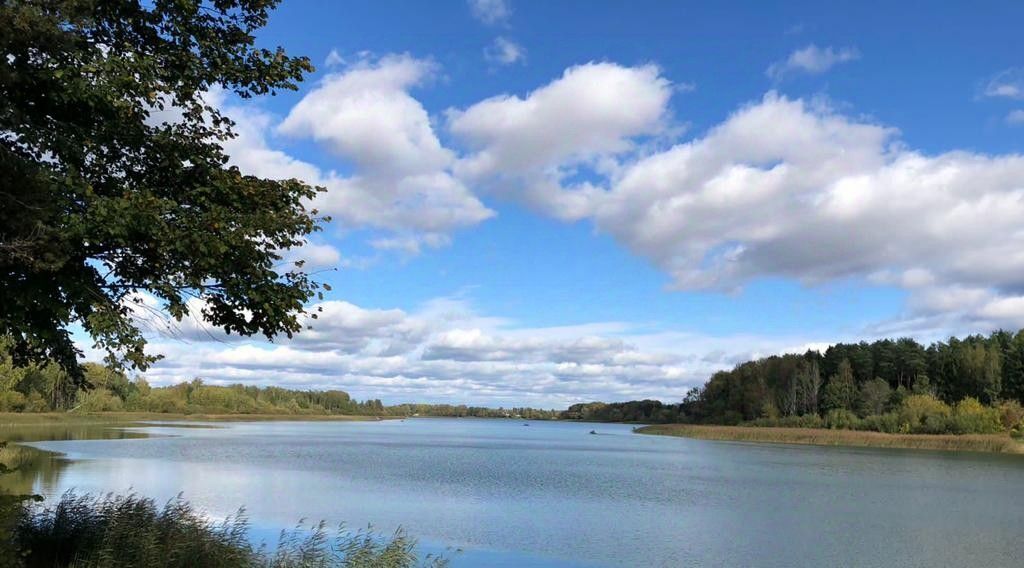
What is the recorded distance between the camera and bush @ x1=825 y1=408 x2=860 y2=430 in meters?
100.0

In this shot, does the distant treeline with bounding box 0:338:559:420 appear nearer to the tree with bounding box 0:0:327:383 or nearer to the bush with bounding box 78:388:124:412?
the bush with bounding box 78:388:124:412

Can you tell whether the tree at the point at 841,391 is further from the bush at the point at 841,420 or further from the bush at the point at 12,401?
the bush at the point at 12,401

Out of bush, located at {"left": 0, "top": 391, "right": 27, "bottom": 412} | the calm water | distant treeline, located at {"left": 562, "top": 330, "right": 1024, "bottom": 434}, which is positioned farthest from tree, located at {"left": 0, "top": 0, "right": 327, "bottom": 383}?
distant treeline, located at {"left": 562, "top": 330, "right": 1024, "bottom": 434}

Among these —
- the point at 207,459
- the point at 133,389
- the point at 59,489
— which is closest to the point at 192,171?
the point at 59,489

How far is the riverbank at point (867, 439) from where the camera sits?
72.3m

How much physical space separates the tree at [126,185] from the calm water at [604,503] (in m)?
11.2

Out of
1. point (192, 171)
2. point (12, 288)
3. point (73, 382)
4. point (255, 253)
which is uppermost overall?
point (192, 171)

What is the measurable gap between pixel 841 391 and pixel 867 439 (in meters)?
28.6

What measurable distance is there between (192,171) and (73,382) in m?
4.84

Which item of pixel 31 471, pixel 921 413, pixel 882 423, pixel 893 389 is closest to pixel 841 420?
pixel 882 423

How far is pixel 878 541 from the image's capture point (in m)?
22.0

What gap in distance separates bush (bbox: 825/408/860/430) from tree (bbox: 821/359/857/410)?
356cm

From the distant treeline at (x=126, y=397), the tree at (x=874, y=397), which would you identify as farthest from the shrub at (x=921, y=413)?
the distant treeline at (x=126, y=397)

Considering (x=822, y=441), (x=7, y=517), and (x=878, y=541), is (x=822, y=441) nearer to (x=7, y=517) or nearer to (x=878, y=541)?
(x=878, y=541)
